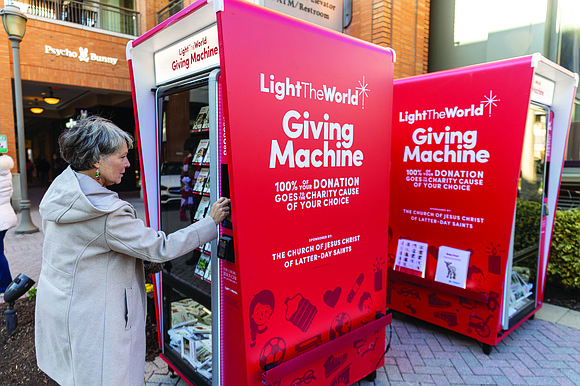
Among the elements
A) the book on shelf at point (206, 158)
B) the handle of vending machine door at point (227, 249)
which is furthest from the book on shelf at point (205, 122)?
the handle of vending machine door at point (227, 249)

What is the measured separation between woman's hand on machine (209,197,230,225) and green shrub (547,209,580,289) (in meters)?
4.26

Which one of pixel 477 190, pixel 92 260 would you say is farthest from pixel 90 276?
pixel 477 190

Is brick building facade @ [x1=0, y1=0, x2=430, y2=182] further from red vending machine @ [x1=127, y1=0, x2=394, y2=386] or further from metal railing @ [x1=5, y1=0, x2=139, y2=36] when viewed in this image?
red vending machine @ [x1=127, y1=0, x2=394, y2=386]

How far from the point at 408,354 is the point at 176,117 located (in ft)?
8.98

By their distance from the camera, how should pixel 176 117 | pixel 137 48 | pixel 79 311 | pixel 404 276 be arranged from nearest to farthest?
1. pixel 79 311
2. pixel 137 48
3. pixel 176 117
4. pixel 404 276

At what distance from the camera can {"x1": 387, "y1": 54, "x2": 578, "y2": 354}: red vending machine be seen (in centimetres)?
294

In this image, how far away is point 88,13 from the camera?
11.8 meters

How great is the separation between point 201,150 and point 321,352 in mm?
1519

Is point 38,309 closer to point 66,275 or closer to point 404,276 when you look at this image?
point 66,275

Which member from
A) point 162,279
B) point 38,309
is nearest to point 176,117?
point 162,279

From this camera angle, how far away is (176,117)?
2.61 meters

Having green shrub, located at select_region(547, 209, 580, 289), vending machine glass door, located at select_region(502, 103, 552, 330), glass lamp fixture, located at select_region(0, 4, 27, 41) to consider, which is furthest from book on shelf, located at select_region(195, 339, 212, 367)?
glass lamp fixture, located at select_region(0, 4, 27, 41)

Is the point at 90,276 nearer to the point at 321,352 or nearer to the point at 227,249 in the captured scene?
the point at 227,249

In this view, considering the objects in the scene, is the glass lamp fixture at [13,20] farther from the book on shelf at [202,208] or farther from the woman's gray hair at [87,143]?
the woman's gray hair at [87,143]
